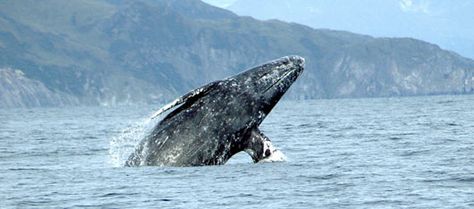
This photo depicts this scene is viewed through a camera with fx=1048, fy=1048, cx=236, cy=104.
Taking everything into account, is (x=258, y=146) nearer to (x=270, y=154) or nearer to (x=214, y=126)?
(x=270, y=154)

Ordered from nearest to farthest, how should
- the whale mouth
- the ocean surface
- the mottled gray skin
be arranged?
1. the ocean surface
2. the mottled gray skin
3. the whale mouth

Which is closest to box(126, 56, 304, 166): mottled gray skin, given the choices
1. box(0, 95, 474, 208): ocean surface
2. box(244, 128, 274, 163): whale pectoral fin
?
box(244, 128, 274, 163): whale pectoral fin

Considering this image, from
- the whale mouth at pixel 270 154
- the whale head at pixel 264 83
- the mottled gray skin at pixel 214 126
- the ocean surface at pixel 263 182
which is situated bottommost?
the ocean surface at pixel 263 182

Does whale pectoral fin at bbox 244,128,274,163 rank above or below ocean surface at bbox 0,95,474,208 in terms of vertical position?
above

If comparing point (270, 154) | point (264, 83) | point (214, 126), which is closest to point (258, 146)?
point (270, 154)

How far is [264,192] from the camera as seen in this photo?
20.3 meters

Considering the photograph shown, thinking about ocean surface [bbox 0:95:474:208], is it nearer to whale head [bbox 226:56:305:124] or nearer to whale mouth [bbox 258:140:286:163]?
whale mouth [bbox 258:140:286:163]

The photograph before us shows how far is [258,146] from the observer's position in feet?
78.2

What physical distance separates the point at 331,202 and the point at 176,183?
388 centimetres

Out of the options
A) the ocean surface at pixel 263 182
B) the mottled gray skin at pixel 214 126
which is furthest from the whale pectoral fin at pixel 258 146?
the ocean surface at pixel 263 182

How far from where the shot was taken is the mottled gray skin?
75.2 feet

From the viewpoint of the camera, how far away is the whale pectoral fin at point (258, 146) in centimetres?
2358

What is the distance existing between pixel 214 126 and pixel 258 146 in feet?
4.23

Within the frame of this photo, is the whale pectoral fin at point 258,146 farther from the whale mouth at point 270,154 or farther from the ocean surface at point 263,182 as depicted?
the ocean surface at point 263,182
